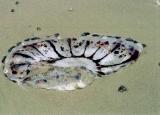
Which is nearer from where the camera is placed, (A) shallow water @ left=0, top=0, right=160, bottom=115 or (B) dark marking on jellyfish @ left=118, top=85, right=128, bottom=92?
(A) shallow water @ left=0, top=0, right=160, bottom=115

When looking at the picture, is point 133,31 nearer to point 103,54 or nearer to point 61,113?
point 103,54

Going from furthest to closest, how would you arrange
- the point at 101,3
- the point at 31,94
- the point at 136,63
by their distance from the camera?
1. the point at 101,3
2. the point at 136,63
3. the point at 31,94

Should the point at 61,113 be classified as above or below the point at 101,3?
below

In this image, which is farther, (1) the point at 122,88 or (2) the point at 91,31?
(2) the point at 91,31

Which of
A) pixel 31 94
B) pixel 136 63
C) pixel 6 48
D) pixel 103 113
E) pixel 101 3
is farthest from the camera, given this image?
pixel 101 3

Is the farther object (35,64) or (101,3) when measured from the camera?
(101,3)

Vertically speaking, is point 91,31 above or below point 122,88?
above

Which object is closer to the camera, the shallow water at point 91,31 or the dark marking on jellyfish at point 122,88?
the shallow water at point 91,31

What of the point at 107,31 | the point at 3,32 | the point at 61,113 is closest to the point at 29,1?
the point at 3,32
